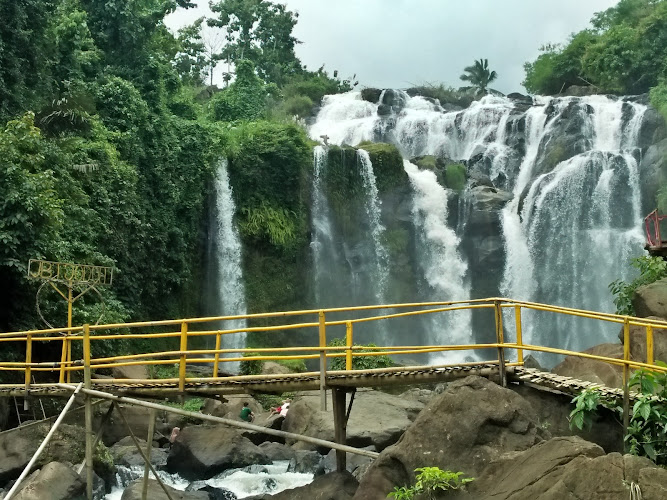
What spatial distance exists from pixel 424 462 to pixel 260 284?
20.4 m

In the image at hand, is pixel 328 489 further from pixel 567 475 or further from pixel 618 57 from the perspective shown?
pixel 618 57

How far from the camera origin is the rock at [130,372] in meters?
18.8

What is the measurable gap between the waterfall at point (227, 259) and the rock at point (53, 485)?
1638cm

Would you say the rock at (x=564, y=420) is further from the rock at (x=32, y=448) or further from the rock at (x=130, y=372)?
the rock at (x=130, y=372)

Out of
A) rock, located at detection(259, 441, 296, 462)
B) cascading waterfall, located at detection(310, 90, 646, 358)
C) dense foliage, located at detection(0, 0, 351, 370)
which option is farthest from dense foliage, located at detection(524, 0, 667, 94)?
rock, located at detection(259, 441, 296, 462)

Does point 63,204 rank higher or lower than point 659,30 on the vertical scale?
lower

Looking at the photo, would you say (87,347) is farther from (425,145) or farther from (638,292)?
(425,145)

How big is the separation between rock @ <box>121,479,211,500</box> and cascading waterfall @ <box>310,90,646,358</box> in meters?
18.9

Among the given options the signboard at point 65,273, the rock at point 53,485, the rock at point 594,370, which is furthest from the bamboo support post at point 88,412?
the rock at point 594,370

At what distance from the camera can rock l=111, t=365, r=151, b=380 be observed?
61.6ft

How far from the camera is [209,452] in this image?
14742mm

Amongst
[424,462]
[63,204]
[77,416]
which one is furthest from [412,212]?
[424,462]

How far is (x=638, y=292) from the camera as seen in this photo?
15258 mm

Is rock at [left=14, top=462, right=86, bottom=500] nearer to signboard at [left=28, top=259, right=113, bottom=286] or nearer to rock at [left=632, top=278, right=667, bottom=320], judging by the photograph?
signboard at [left=28, top=259, right=113, bottom=286]
